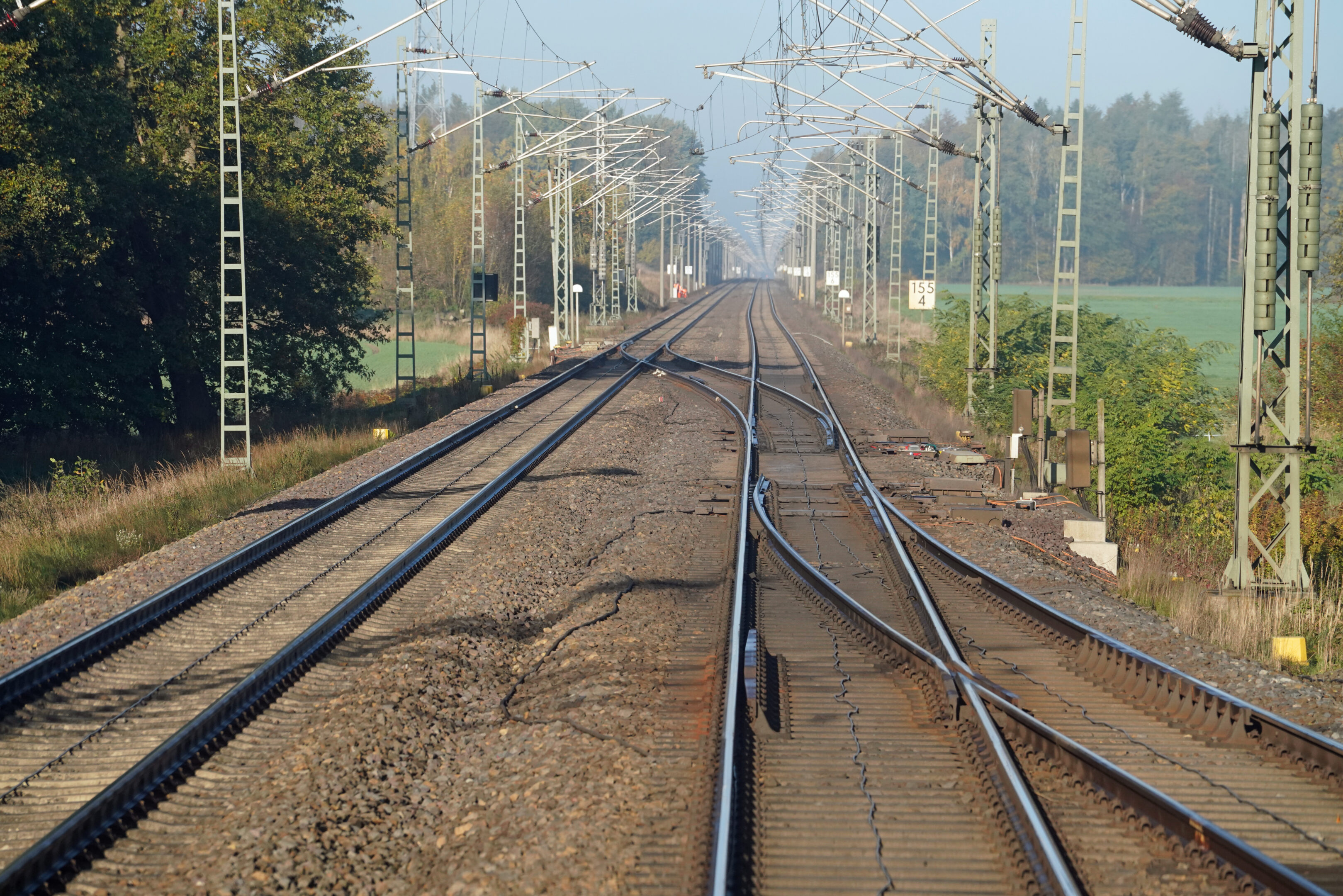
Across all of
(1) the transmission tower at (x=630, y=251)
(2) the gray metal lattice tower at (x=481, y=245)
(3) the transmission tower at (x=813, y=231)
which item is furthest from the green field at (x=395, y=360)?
(3) the transmission tower at (x=813, y=231)

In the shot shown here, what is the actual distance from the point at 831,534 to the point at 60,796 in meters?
9.32

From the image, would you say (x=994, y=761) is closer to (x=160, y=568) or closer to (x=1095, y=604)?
(x=1095, y=604)

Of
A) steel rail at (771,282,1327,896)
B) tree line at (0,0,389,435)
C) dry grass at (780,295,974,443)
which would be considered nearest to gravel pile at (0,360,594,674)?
tree line at (0,0,389,435)

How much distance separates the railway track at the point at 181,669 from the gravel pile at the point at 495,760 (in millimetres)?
240

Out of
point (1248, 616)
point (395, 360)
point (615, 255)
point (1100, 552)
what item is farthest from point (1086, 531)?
point (615, 255)

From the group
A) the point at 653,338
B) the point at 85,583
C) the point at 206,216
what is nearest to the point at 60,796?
the point at 85,583

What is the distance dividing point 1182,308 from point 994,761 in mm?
102988

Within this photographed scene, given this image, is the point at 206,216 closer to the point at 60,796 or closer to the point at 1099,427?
the point at 1099,427

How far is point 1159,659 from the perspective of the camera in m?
9.23

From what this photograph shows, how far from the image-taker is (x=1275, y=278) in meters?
11.8

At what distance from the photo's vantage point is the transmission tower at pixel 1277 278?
37.9 feet

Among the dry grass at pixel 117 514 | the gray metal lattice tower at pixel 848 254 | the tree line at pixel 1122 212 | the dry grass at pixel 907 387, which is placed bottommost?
the dry grass at pixel 117 514

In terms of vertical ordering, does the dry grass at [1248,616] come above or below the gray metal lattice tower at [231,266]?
below

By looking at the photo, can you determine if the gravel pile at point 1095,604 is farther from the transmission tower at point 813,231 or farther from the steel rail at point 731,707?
the transmission tower at point 813,231
